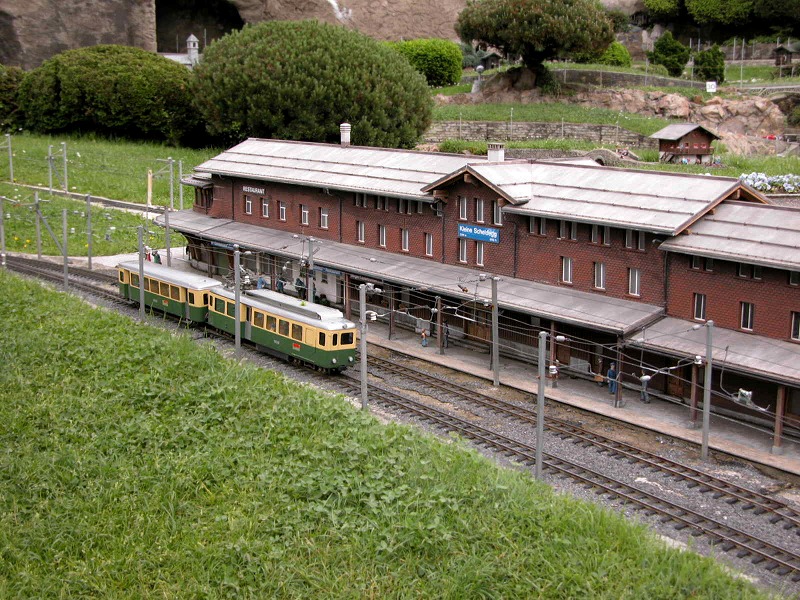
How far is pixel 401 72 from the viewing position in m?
73.2

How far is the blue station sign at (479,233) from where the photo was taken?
40531 mm

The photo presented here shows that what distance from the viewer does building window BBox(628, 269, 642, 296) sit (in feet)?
116

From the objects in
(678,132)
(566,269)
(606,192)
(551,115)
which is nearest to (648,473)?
(566,269)

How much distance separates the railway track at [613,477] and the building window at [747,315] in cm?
625

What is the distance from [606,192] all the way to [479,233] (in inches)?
244

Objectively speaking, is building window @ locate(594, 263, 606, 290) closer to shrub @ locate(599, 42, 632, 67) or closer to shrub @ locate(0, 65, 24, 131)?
shrub @ locate(0, 65, 24, 131)

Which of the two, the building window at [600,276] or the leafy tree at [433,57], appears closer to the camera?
the building window at [600,276]

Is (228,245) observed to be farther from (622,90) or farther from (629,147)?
(622,90)

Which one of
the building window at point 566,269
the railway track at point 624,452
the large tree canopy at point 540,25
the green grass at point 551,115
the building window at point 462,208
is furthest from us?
the green grass at point 551,115

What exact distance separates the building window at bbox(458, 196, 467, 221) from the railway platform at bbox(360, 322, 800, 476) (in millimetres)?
5597

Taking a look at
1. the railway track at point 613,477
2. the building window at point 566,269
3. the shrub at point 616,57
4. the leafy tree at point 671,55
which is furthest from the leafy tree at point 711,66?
the railway track at point 613,477

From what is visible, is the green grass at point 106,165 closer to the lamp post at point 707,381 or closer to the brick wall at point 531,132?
the brick wall at point 531,132

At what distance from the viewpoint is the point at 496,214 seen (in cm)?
4034

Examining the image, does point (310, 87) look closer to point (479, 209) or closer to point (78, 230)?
point (78, 230)
